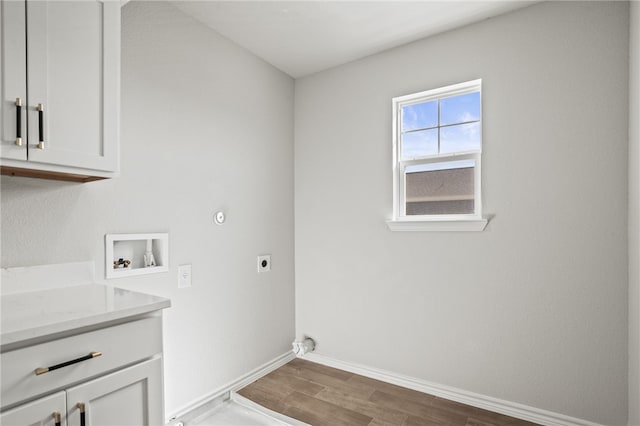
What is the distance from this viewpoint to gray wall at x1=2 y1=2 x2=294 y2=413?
5.33 ft

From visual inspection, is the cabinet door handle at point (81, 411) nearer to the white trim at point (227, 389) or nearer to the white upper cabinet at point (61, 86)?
the white upper cabinet at point (61, 86)

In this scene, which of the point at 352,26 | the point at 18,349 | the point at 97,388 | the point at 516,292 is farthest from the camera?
the point at 352,26

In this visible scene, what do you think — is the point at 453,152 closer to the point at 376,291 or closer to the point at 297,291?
the point at 376,291

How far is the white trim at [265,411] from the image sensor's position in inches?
80.7

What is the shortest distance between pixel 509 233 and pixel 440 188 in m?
0.55

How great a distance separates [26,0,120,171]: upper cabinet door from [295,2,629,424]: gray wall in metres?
1.79

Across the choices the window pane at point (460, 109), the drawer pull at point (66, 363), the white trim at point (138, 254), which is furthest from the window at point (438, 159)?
the drawer pull at point (66, 363)

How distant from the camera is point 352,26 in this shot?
Result: 2307mm

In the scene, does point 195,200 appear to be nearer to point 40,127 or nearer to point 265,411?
point 40,127

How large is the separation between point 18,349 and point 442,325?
2283 millimetres

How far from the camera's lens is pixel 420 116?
2562 millimetres

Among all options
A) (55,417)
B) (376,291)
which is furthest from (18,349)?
(376,291)

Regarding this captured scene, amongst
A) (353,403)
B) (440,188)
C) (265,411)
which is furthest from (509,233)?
(265,411)

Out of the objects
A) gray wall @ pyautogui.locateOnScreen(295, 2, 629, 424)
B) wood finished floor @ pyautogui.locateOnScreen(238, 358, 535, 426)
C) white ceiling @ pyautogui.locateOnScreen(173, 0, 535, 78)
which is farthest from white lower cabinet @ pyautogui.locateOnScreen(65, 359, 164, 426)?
white ceiling @ pyautogui.locateOnScreen(173, 0, 535, 78)
